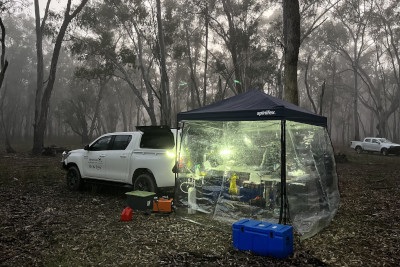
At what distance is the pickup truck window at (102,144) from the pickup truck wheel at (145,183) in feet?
5.23

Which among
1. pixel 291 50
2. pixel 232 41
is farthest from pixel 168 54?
pixel 291 50

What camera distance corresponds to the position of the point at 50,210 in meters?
7.20

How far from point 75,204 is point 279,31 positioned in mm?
23370

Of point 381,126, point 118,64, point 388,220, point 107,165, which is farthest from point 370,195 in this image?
point 381,126

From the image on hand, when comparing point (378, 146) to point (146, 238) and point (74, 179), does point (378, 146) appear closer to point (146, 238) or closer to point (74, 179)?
point (74, 179)

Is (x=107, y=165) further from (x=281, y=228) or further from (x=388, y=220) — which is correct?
(x=388, y=220)

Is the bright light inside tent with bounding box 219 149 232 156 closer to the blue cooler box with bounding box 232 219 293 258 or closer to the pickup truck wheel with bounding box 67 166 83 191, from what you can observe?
the blue cooler box with bounding box 232 219 293 258

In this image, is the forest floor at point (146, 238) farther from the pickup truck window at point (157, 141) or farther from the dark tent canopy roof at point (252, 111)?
the dark tent canopy roof at point (252, 111)

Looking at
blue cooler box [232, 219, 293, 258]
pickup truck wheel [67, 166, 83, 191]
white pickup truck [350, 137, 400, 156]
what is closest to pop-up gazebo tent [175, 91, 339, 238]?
blue cooler box [232, 219, 293, 258]

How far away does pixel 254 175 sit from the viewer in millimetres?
6812

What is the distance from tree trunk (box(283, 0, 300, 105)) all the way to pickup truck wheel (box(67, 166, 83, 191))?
Answer: 6.85 m

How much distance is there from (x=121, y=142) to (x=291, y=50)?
21.4ft

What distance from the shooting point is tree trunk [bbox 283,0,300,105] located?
10.6 m

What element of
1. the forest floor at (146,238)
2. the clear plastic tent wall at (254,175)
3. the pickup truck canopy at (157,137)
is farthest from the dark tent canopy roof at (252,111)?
the forest floor at (146,238)
